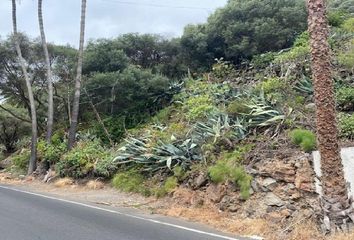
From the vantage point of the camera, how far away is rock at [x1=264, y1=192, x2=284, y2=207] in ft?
33.3

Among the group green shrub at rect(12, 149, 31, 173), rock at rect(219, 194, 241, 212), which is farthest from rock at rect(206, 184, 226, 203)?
green shrub at rect(12, 149, 31, 173)

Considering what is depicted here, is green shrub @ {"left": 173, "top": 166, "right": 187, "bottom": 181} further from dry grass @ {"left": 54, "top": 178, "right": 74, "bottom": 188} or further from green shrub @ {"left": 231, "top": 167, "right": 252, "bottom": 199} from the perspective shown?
dry grass @ {"left": 54, "top": 178, "right": 74, "bottom": 188}

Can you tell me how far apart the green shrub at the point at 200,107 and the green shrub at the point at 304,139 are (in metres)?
4.39

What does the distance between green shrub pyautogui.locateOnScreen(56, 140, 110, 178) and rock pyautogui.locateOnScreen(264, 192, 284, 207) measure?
872 centimetres

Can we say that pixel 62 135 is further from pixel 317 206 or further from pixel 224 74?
pixel 317 206

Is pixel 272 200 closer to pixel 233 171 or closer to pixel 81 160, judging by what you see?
pixel 233 171

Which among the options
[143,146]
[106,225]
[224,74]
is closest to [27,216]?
[106,225]

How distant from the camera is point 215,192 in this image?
11516 mm

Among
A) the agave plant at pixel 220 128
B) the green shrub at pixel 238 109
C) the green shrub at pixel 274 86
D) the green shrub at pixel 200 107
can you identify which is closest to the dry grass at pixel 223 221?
the agave plant at pixel 220 128

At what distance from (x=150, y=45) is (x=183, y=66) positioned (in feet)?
Answer: 8.33

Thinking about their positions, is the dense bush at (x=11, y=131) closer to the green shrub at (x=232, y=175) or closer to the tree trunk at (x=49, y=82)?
the tree trunk at (x=49, y=82)

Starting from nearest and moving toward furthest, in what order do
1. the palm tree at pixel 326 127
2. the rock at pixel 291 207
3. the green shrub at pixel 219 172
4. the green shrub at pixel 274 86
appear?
the palm tree at pixel 326 127 < the rock at pixel 291 207 < the green shrub at pixel 219 172 < the green shrub at pixel 274 86

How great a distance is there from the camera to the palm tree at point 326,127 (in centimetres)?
823

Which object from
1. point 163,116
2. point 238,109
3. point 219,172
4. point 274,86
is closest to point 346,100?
point 274,86
